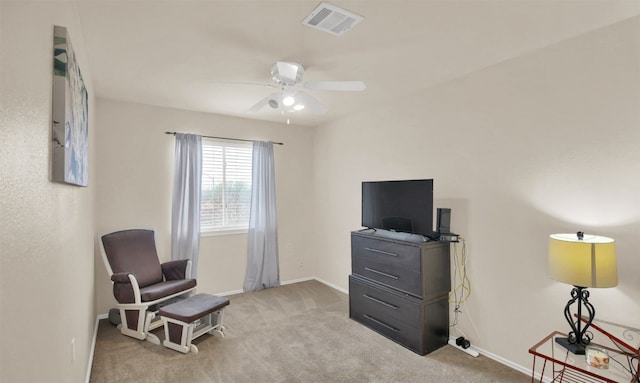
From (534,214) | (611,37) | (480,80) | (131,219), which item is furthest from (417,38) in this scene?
(131,219)

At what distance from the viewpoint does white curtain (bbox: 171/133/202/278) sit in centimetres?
416

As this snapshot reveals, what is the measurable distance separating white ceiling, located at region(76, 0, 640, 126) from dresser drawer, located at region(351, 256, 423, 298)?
187 cm

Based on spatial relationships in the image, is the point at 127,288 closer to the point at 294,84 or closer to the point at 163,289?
the point at 163,289

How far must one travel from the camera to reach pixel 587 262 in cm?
195

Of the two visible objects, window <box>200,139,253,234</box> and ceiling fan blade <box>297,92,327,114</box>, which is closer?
ceiling fan blade <box>297,92,327,114</box>

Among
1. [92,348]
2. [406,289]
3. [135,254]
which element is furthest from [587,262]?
[135,254]

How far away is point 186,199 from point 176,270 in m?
0.93

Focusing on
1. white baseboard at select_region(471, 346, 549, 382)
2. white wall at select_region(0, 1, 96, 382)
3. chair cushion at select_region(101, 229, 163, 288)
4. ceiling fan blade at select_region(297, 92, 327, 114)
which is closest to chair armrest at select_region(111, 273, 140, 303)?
chair cushion at select_region(101, 229, 163, 288)

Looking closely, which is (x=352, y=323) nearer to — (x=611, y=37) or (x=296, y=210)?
(x=296, y=210)

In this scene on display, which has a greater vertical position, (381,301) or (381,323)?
(381,301)

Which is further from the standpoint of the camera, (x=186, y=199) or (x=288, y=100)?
(x=186, y=199)

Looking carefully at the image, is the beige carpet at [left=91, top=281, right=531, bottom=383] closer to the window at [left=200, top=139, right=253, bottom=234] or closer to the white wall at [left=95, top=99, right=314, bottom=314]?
the white wall at [left=95, top=99, right=314, bottom=314]

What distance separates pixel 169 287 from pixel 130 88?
7.08ft

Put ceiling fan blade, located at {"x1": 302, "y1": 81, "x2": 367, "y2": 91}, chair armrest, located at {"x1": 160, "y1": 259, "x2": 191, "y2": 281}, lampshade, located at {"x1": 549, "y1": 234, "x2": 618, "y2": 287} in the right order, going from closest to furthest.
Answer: lampshade, located at {"x1": 549, "y1": 234, "x2": 618, "y2": 287} < ceiling fan blade, located at {"x1": 302, "y1": 81, "x2": 367, "y2": 91} < chair armrest, located at {"x1": 160, "y1": 259, "x2": 191, "y2": 281}
